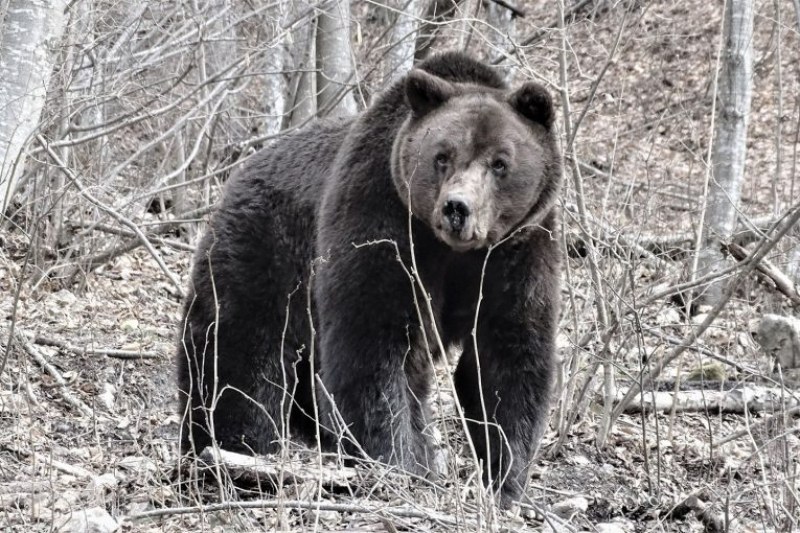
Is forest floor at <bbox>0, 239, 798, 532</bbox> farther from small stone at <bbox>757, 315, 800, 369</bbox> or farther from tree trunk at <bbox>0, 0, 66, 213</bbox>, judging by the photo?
tree trunk at <bbox>0, 0, 66, 213</bbox>

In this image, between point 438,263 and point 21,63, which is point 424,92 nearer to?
point 438,263

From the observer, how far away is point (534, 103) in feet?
19.0

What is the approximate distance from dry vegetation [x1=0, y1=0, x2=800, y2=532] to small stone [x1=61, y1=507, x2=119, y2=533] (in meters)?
0.03

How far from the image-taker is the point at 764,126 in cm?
1675

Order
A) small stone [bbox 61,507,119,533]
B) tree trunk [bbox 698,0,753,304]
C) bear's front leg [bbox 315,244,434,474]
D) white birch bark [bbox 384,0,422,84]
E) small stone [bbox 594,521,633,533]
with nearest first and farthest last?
small stone [bbox 61,507,119,533]
small stone [bbox 594,521,633,533]
bear's front leg [bbox 315,244,434,474]
tree trunk [bbox 698,0,753,304]
white birch bark [bbox 384,0,422,84]

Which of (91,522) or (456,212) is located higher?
(456,212)

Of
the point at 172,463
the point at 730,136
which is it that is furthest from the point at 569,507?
the point at 730,136

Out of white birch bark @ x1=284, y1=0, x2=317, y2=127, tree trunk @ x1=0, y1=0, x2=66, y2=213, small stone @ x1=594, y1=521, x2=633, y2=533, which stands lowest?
small stone @ x1=594, y1=521, x2=633, y2=533

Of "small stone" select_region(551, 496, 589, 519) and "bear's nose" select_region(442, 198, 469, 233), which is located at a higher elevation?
"bear's nose" select_region(442, 198, 469, 233)

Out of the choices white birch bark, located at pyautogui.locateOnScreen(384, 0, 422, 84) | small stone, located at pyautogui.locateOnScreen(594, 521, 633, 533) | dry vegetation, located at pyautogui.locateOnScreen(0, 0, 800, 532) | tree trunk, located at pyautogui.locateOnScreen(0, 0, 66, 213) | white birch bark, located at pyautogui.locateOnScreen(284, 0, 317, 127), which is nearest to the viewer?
dry vegetation, located at pyautogui.locateOnScreen(0, 0, 800, 532)

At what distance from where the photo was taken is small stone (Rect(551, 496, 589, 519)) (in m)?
5.36

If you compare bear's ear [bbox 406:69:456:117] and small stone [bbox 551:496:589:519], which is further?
bear's ear [bbox 406:69:456:117]

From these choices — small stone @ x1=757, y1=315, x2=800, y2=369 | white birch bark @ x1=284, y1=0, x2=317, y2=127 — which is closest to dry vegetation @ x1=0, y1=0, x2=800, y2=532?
small stone @ x1=757, y1=315, x2=800, y2=369

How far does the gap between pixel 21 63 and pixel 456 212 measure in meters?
2.68
